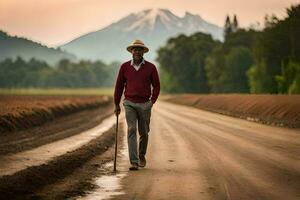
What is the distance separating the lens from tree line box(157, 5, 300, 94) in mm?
66000

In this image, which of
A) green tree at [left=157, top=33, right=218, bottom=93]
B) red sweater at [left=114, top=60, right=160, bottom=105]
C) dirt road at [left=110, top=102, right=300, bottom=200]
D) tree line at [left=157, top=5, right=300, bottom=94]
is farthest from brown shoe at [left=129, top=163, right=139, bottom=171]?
green tree at [left=157, top=33, right=218, bottom=93]

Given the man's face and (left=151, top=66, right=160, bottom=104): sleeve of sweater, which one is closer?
the man's face

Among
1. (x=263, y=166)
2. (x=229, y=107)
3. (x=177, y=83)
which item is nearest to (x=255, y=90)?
(x=229, y=107)

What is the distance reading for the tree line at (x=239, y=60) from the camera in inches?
2598

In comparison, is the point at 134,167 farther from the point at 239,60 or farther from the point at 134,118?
the point at 239,60

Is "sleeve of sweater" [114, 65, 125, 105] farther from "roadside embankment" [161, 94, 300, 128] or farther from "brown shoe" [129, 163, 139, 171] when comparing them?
"roadside embankment" [161, 94, 300, 128]

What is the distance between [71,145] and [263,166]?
6804 mm

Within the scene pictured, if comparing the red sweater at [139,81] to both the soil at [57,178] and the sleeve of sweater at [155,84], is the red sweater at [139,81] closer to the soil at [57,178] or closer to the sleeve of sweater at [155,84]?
the sleeve of sweater at [155,84]

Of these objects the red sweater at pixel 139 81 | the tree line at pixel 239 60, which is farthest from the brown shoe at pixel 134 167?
the tree line at pixel 239 60

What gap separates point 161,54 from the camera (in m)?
126

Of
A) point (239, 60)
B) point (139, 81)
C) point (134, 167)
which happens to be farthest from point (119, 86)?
point (239, 60)

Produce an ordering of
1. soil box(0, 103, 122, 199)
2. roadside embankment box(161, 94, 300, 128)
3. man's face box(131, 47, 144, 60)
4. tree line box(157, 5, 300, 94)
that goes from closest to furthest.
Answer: soil box(0, 103, 122, 199) → man's face box(131, 47, 144, 60) → roadside embankment box(161, 94, 300, 128) → tree line box(157, 5, 300, 94)

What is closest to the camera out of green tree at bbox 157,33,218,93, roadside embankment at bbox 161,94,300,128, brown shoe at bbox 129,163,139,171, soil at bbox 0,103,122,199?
soil at bbox 0,103,122,199

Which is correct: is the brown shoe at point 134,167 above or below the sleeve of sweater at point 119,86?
below
